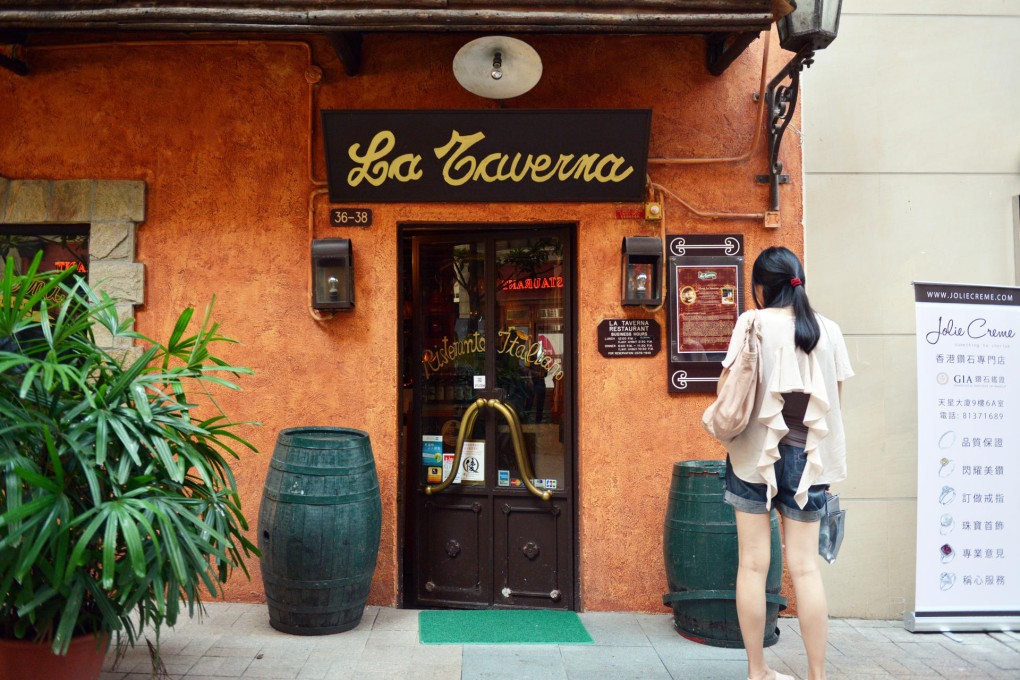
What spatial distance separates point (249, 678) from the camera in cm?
365

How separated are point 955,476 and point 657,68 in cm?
291

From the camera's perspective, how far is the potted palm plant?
275 centimetres

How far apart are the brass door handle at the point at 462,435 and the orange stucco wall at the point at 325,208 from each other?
0.38 meters

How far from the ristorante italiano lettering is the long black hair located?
1.50 metres

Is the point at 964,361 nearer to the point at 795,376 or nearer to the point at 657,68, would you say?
the point at 795,376

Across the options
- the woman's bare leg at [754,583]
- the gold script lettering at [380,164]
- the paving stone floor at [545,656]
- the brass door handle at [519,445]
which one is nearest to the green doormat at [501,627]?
the paving stone floor at [545,656]

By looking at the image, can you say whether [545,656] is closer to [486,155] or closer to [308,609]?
[308,609]

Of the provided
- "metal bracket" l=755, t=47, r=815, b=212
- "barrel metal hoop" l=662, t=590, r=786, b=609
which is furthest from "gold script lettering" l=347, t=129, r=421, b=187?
"barrel metal hoop" l=662, t=590, r=786, b=609

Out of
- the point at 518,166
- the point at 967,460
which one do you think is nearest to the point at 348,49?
the point at 518,166

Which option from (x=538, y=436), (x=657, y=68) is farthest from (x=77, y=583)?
(x=657, y=68)

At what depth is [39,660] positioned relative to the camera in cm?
303

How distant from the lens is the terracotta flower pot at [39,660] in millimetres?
3025

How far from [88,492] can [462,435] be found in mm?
2403

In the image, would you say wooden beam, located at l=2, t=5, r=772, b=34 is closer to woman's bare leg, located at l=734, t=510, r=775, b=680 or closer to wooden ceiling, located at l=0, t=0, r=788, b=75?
wooden ceiling, located at l=0, t=0, r=788, b=75
